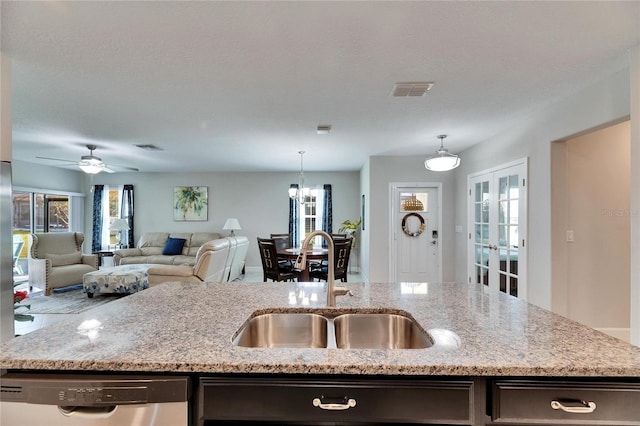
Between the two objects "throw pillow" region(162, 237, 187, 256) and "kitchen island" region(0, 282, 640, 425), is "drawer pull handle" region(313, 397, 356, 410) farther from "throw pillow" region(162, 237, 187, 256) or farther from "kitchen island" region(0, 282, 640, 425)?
"throw pillow" region(162, 237, 187, 256)

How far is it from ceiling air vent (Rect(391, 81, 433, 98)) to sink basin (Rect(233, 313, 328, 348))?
2024mm

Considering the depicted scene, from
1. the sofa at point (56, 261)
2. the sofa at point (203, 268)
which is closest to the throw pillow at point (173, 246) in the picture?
the sofa at point (56, 261)

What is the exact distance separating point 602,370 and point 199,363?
45.8 inches

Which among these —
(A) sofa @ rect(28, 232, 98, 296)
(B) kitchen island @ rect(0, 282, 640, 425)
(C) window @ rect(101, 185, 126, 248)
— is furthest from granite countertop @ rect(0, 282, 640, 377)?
(C) window @ rect(101, 185, 126, 248)

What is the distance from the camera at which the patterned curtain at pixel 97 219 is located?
25.8 feet

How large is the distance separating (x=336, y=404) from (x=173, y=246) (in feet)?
22.6

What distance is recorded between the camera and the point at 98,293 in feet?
16.9

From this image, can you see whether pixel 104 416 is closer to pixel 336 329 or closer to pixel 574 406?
pixel 336 329

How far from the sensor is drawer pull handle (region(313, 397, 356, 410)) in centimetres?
94

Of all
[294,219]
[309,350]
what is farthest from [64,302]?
[309,350]

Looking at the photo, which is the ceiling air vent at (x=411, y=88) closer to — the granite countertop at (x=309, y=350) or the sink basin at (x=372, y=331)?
the granite countertop at (x=309, y=350)

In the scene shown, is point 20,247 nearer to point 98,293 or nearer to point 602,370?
point 98,293

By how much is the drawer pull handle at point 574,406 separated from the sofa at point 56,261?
655 centimetres

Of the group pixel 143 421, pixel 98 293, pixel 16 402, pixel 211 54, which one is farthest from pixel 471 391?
pixel 98 293
